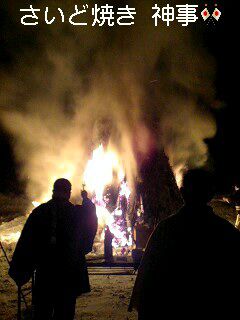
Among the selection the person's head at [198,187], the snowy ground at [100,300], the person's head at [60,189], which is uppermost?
the person's head at [60,189]

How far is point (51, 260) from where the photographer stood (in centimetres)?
359

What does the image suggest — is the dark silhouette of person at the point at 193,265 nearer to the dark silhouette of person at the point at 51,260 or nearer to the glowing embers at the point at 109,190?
the dark silhouette of person at the point at 51,260

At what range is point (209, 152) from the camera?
20.7 m

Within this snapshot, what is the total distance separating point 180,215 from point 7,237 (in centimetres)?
1192

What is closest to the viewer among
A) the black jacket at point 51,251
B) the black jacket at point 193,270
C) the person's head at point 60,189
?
the black jacket at point 193,270

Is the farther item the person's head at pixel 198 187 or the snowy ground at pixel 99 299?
the snowy ground at pixel 99 299

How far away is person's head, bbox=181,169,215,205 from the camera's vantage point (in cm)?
225

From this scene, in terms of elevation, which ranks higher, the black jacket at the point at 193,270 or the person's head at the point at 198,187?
the person's head at the point at 198,187

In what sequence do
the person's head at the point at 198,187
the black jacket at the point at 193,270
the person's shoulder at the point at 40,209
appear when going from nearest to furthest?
the black jacket at the point at 193,270, the person's head at the point at 198,187, the person's shoulder at the point at 40,209

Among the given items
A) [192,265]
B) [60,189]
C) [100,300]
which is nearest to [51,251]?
[60,189]

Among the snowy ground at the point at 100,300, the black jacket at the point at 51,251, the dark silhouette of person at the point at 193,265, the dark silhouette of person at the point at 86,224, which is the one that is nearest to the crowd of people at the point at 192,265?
the dark silhouette of person at the point at 193,265

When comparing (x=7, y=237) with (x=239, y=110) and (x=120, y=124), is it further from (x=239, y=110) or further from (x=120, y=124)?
(x=239, y=110)

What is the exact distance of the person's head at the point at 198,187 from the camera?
225cm

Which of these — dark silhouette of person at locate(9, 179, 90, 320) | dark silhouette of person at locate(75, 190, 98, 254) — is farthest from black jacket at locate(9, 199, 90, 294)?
dark silhouette of person at locate(75, 190, 98, 254)
